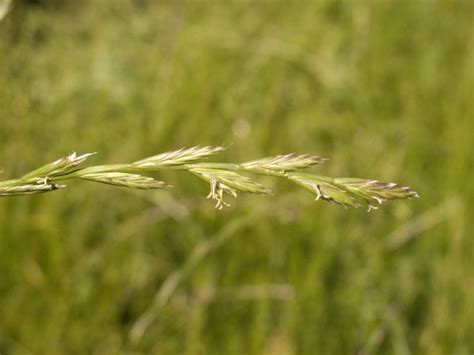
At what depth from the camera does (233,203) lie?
2504 millimetres

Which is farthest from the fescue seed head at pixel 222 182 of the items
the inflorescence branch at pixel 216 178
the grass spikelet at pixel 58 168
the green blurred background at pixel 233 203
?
the green blurred background at pixel 233 203

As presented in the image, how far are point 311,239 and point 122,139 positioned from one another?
2.98ft

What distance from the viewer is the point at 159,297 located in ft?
6.15

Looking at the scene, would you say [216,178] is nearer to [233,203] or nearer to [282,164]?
[282,164]

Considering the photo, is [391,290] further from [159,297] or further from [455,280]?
[159,297]

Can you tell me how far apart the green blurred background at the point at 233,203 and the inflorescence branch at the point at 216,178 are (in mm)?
1086

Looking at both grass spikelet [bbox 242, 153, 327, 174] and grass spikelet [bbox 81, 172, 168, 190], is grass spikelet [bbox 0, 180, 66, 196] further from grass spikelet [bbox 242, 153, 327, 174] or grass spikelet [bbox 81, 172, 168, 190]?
grass spikelet [bbox 242, 153, 327, 174]

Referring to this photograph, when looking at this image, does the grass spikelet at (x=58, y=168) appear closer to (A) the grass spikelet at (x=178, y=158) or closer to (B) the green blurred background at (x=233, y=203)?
(A) the grass spikelet at (x=178, y=158)

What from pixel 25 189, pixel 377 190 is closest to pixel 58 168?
pixel 25 189

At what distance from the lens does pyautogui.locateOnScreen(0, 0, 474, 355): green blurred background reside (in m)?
2.04

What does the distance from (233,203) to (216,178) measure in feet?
5.96

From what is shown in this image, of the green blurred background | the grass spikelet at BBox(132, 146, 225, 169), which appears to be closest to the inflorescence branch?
the grass spikelet at BBox(132, 146, 225, 169)

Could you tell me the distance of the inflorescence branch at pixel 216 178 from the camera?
0.67m

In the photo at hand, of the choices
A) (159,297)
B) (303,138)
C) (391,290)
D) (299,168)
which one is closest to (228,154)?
(303,138)
